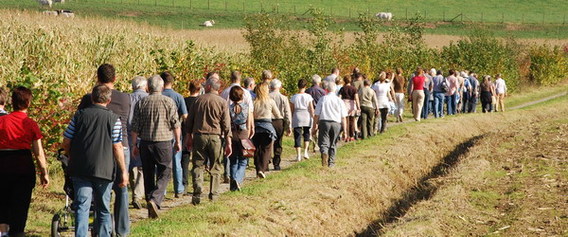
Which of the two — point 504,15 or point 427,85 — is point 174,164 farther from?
point 504,15

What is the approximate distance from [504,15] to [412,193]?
298 ft

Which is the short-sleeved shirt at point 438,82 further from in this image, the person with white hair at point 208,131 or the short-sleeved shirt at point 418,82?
the person with white hair at point 208,131

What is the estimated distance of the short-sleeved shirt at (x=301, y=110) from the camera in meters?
18.2

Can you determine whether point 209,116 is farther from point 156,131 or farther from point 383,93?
point 383,93

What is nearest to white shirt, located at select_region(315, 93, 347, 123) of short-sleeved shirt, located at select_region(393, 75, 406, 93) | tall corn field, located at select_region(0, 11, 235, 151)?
tall corn field, located at select_region(0, 11, 235, 151)

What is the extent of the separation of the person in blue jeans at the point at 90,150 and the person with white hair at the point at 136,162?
9.13 feet

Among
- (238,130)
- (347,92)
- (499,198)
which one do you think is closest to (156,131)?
(238,130)

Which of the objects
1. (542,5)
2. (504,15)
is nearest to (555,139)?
(504,15)

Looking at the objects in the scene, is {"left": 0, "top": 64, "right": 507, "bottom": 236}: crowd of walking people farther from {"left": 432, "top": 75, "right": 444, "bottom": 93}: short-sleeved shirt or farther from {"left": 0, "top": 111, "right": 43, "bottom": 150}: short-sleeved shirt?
{"left": 432, "top": 75, "right": 444, "bottom": 93}: short-sleeved shirt

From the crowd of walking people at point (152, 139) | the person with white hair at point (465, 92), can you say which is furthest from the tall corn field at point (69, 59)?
the person with white hair at point (465, 92)

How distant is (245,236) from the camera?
11016 millimetres

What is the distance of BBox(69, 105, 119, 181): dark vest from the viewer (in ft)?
30.7

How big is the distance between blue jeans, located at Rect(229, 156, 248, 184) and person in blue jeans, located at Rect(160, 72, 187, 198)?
0.84m

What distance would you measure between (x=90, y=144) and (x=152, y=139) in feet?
8.13
